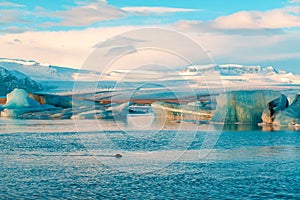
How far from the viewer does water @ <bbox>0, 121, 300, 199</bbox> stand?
897 cm

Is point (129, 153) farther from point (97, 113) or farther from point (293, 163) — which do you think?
point (97, 113)

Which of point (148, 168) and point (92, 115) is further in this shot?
point (92, 115)

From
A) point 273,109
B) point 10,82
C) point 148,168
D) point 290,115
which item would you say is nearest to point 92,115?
point 273,109

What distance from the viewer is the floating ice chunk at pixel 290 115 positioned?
79.8 ft

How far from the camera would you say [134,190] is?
29.9ft

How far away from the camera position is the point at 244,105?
25562 mm

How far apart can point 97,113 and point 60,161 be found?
2140 cm

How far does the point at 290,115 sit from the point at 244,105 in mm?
2387

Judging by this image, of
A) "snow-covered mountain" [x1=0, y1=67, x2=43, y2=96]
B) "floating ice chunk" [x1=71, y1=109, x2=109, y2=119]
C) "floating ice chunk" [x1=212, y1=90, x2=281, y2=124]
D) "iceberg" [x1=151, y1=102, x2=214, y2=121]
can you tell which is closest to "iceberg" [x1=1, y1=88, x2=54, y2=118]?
"floating ice chunk" [x1=71, y1=109, x2=109, y2=119]

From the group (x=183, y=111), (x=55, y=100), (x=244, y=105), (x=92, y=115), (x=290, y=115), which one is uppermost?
(x=244, y=105)

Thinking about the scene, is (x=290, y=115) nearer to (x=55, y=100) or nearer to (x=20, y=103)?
(x=20, y=103)

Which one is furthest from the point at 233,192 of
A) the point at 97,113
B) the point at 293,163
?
the point at 97,113

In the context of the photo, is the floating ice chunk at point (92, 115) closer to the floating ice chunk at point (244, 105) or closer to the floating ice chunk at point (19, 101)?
the floating ice chunk at point (19, 101)

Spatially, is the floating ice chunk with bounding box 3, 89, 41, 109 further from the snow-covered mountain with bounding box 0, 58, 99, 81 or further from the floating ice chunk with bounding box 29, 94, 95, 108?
the snow-covered mountain with bounding box 0, 58, 99, 81
